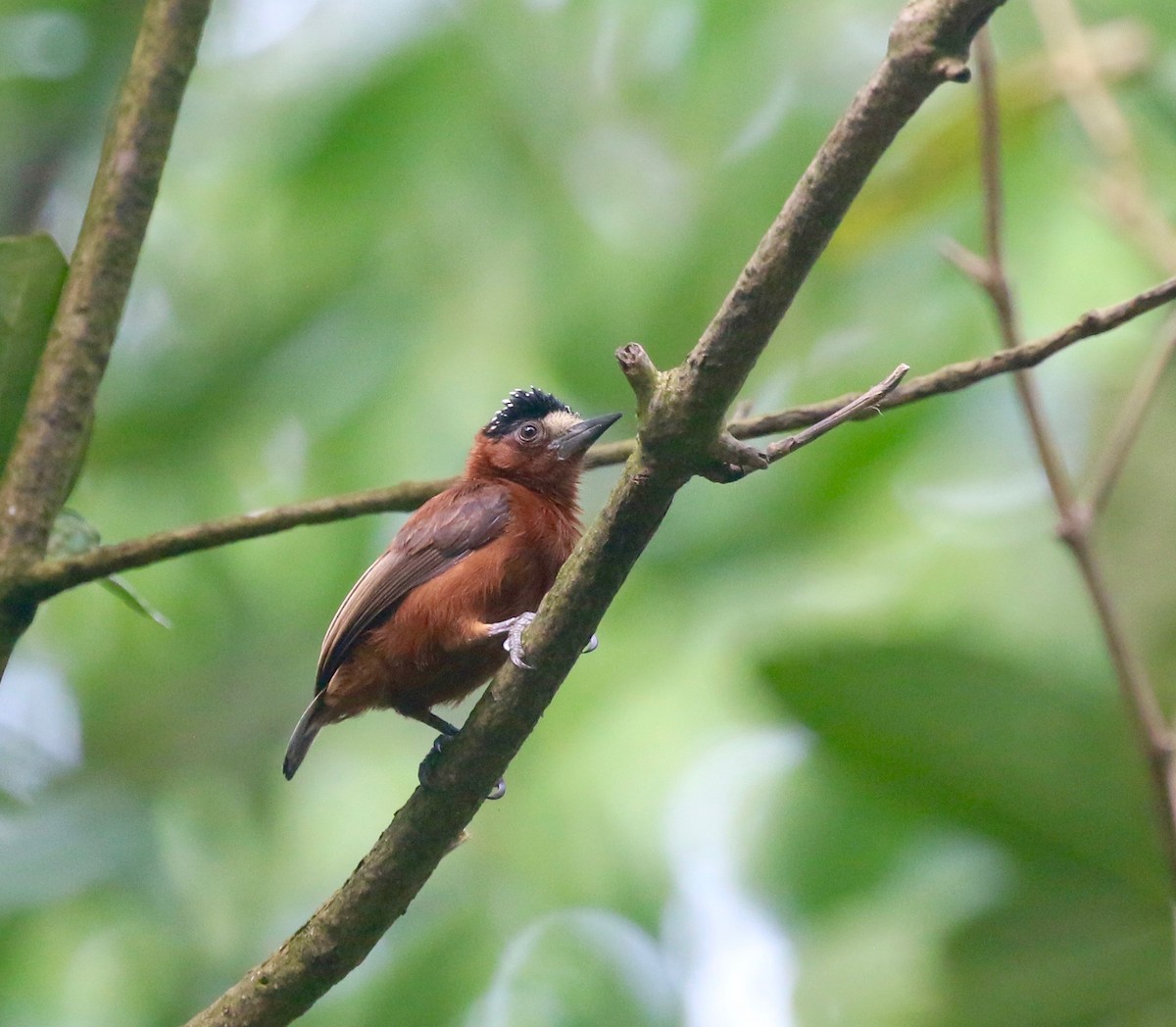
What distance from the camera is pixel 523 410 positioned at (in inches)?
168

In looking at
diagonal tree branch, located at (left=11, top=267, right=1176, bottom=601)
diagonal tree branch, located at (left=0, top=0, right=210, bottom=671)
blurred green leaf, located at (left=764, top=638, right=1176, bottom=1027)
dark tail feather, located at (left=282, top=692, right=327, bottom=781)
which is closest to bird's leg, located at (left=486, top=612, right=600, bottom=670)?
diagonal tree branch, located at (left=11, top=267, right=1176, bottom=601)

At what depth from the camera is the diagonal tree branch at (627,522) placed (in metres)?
1.89

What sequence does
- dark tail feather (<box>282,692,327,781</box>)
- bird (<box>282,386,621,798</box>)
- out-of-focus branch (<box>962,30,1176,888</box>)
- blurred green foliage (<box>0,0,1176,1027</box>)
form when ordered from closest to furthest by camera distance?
out-of-focus branch (<box>962,30,1176,888</box>)
bird (<box>282,386,621,798</box>)
dark tail feather (<box>282,692,327,781</box>)
blurred green foliage (<box>0,0,1176,1027</box>)

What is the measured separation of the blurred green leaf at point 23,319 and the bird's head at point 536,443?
149cm

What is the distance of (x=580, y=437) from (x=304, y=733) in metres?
1.09

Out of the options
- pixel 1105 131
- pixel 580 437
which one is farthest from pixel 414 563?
pixel 1105 131

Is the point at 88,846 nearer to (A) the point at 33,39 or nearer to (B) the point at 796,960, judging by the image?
(B) the point at 796,960

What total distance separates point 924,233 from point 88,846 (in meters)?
4.65

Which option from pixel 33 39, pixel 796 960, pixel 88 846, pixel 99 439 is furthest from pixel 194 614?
pixel 796 960

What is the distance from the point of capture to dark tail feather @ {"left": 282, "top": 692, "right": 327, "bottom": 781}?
3.66 meters

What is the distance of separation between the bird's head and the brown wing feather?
322 mm

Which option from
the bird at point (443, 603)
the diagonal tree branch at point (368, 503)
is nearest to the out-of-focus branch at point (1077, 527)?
the diagonal tree branch at point (368, 503)

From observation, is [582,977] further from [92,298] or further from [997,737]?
[92,298]

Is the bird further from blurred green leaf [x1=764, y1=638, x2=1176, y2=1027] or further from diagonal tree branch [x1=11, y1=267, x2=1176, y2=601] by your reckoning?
blurred green leaf [x1=764, y1=638, x2=1176, y2=1027]
